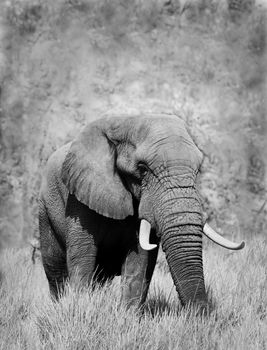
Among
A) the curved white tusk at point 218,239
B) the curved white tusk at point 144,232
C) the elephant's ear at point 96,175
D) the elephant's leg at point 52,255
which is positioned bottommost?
the elephant's leg at point 52,255

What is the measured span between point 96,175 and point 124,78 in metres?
5.08

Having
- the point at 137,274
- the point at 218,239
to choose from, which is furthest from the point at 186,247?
the point at 137,274

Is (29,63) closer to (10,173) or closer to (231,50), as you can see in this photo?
(10,173)

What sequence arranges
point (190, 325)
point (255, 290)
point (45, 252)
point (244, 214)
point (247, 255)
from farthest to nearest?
point (244, 214) < point (247, 255) < point (45, 252) < point (255, 290) < point (190, 325)

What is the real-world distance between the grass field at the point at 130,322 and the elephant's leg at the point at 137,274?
11 cm

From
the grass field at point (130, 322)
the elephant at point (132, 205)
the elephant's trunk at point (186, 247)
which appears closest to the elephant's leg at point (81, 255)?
the elephant at point (132, 205)

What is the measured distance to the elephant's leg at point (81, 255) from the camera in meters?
6.21

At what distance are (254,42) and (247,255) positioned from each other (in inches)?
153

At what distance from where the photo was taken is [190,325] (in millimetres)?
5371

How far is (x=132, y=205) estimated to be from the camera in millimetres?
6152

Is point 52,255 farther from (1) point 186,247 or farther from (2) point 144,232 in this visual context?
(1) point 186,247

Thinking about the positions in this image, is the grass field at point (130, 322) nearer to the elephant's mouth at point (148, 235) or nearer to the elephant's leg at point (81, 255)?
the elephant's leg at point (81, 255)

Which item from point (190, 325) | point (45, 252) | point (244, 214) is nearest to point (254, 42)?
point (244, 214)

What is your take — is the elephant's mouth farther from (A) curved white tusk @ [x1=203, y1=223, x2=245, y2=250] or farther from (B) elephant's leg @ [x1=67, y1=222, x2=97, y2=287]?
(B) elephant's leg @ [x1=67, y1=222, x2=97, y2=287]
